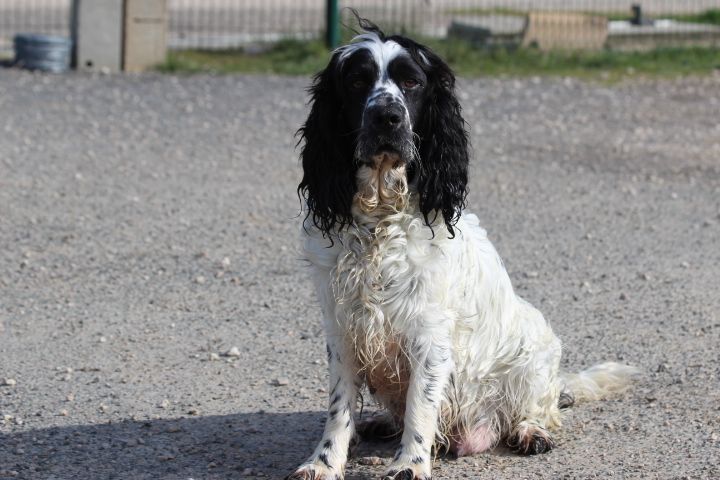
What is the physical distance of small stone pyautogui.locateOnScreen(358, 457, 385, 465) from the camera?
16.2ft

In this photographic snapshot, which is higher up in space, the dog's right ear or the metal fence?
the dog's right ear

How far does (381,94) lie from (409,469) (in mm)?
1363

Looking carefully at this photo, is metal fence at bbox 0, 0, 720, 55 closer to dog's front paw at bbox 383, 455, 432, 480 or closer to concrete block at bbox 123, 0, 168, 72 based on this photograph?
concrete block at bbox 123, 0, 168, 72

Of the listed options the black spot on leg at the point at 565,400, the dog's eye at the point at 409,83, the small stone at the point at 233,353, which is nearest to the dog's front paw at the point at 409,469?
the black spot on leg at the point at 565,400

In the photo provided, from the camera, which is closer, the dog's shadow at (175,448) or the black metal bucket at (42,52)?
the dog's shadow at (175,448)

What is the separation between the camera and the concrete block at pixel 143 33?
1385cm

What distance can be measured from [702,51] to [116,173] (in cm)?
834

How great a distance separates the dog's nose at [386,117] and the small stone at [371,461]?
4.46 feet

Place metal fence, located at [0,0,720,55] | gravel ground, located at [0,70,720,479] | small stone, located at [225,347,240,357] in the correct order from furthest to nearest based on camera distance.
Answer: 1. metal fence, located at [0,0,720,55]
2. small stone, located at [225,347,240,357]
3. gravel ground, located at [0,70,720,479]

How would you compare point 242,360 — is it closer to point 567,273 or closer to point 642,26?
point 567,273

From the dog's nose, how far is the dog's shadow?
1.36 m

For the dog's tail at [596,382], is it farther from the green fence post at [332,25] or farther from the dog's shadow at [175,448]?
the green fence post at [332,25]

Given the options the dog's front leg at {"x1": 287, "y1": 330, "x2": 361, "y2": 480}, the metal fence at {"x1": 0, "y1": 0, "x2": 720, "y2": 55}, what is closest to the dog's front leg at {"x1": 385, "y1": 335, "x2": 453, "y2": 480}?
the dog's front leg at {"x1": 287, "y1": 330, "x2": 361, "y2": 480}

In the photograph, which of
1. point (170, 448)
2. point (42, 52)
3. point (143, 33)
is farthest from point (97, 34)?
point (170, 448)
